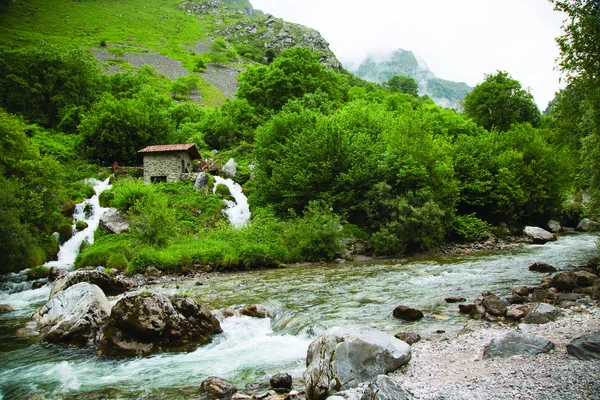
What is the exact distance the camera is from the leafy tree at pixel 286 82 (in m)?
59.8

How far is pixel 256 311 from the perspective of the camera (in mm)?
13703

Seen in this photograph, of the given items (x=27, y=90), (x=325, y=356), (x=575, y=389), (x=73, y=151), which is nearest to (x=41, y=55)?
(x=27, y=90)

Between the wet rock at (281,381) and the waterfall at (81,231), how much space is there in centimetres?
2399

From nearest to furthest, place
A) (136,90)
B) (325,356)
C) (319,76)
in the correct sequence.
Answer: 1. (325,356)
2. (319,76)
3. (136,90)

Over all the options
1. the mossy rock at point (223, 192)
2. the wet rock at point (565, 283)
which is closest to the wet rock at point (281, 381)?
the wet rock at point (565, 283)

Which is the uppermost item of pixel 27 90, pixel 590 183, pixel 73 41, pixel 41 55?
pixel 73 41

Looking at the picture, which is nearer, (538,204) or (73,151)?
(538,204)

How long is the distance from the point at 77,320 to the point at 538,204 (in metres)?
43.0

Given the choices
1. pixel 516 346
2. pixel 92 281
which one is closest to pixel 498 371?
pixel 516 346

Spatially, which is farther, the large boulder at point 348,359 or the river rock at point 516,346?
the river rock at point 516,346

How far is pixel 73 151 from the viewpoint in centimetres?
4612

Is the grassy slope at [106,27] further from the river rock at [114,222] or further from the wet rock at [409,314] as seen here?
the wet rock at [409,314]

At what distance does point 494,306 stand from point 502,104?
61136 mm

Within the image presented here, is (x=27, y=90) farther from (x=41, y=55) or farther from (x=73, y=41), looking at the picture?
(x=73, y=41)
